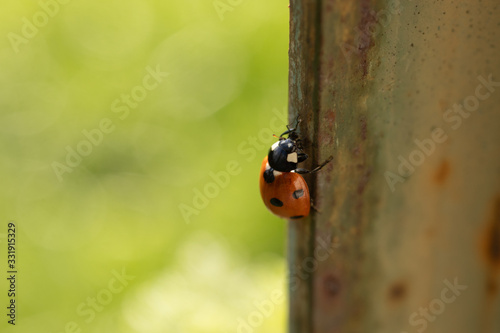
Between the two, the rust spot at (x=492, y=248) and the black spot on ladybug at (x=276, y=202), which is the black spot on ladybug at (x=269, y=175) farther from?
the rust spot at (x=492, y=248)

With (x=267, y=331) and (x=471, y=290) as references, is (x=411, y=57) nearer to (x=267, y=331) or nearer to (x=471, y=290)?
(x=471, y=290)

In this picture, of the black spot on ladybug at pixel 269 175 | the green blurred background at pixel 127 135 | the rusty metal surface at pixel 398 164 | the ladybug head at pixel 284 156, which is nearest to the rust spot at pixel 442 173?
the rusty metal surface at pixel 398 164

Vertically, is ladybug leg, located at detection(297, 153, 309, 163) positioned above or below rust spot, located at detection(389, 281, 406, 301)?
above

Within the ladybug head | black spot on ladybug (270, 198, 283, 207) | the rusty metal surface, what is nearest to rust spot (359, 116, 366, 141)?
the rusty metal surface

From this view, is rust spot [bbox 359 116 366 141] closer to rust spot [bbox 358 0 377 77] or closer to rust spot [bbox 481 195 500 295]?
rust spot [bbox 358 0 377 77]

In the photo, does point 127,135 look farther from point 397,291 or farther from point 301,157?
point 397,291

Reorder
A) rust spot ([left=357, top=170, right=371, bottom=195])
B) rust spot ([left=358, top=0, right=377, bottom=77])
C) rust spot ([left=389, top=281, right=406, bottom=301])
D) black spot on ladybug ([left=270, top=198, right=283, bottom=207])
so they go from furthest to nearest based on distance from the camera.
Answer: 1. black spot on ladybug ([left=270, top=198, right=283, bottom=207])
2. rust spot ([left=389, top=281, right=406, bottom=301])
3. rust spot ([left=357, top=170, right=371, bottom=195])
4. rust spot ([left=358, top=0, right=377, bottom=77])

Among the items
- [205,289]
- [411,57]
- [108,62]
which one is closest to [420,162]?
[411,57]
